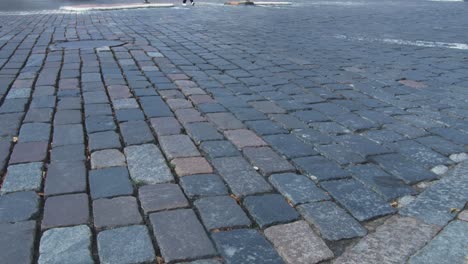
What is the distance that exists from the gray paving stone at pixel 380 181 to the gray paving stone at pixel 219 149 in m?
0.79

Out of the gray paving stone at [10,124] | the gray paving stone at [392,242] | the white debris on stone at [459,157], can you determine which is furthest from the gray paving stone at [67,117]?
the white debris on stone at [459,157]

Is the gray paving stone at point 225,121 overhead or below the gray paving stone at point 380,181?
overhead

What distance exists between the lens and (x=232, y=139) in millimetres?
3334

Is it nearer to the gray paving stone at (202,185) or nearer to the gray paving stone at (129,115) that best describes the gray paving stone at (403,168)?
the gray paving stone at (202,185)

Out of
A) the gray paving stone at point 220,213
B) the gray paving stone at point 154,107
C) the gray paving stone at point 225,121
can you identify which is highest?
the gray paving stone at point 154,107

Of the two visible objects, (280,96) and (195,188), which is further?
(280,96)

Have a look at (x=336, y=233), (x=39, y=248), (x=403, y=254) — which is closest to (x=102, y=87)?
(x=39, y=248)

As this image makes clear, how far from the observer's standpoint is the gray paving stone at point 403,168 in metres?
2.79

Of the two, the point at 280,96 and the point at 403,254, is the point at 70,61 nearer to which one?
the point at 280,96

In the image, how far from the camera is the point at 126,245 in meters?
2.04

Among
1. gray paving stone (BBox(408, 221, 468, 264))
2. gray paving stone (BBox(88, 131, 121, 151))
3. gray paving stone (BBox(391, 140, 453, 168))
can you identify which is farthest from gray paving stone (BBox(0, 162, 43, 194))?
gray paving stone (BBox(391, 140, 453, 168))

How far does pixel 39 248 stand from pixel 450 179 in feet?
7.66

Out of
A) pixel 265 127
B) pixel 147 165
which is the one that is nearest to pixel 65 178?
pixel 147 165

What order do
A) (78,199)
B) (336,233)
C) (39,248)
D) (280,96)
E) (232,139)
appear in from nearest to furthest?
(39,248) → (336,233) → (78,199) → (232,139) → (280,96)
